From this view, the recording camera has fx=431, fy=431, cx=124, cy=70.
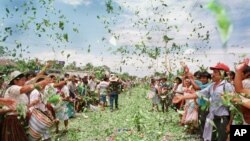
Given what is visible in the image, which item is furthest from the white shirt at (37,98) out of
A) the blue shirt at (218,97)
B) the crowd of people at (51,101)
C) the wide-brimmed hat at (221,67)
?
the wide-brimmed hat at (221,67)

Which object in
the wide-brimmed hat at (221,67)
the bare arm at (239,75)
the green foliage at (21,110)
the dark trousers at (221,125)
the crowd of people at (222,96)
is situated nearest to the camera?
the bare arm at (239,75)

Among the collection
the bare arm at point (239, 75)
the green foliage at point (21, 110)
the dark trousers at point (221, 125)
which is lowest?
the dark trousers at point (221, 125)

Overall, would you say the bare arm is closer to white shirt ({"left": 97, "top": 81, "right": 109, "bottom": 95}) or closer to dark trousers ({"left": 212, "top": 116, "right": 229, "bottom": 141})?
dark trousers ({"left": 212, "top": 116, "right": 229, "bottom": 141})

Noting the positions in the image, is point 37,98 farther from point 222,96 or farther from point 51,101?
point 222,96

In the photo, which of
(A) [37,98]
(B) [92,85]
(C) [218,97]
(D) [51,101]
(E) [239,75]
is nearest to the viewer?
(E) [239,75]

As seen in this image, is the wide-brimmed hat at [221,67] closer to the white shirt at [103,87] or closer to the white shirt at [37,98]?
the white shirt at [37,98]

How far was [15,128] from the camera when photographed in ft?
31.5

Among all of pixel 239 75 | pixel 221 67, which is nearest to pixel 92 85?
pixel 221 67

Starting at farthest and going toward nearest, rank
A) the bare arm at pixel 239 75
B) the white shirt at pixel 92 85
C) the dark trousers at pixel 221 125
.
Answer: the white shirt at pixel 92 85
the dark trousers at pixel 221 125
the bare arm at pixel 239 75

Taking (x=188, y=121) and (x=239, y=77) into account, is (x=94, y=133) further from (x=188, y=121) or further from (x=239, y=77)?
(x=239, y=77)

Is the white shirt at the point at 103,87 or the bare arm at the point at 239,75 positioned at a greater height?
the bare arm at the point at 239,75

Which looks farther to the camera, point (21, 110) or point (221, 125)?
point (21, 110)

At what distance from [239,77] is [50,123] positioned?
535 centimetres

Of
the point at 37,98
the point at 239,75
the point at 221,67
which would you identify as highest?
the point at 221,67
